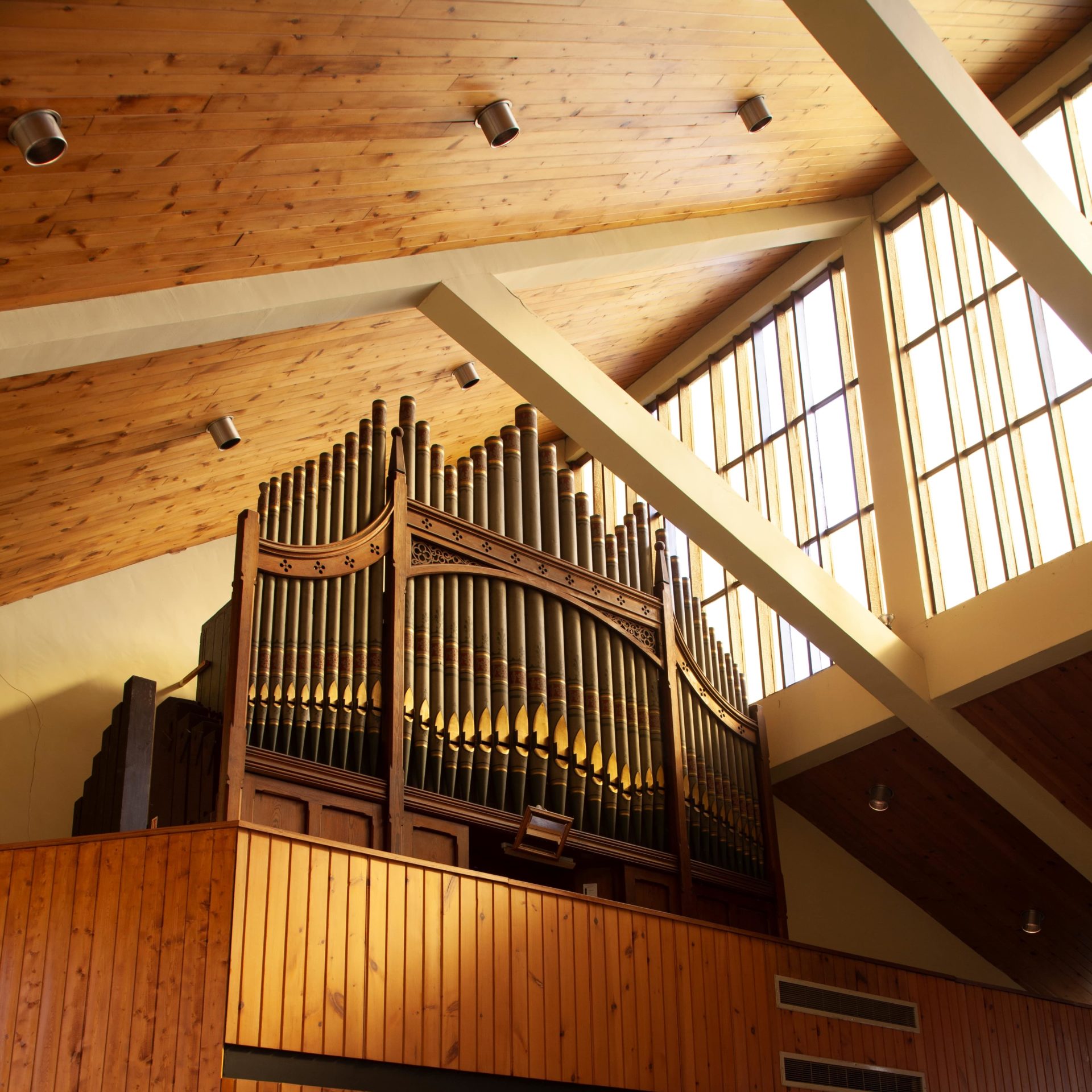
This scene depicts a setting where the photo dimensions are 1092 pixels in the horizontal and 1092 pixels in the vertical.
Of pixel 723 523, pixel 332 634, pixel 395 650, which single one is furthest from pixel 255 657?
pixel 723 523

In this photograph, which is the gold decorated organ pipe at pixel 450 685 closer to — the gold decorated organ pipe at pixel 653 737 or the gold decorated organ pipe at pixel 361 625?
the gold decorated organ pipe at pixel 361 625

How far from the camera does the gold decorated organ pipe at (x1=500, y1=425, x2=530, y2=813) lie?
22.0 feet

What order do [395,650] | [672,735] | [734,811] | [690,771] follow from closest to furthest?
[395,650] < [672,735] < [690,771] < [734,811]

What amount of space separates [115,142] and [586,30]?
6.35ft

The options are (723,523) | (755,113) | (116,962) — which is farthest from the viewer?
(723,523)

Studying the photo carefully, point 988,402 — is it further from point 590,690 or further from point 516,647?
point 516,647

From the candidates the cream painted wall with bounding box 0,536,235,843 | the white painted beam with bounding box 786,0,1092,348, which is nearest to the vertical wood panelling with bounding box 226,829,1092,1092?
the cream painted wall with bounding box 0,536,235,843

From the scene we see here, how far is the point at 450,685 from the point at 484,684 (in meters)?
0.19

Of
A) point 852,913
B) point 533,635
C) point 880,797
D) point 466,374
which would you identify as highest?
point 466,374

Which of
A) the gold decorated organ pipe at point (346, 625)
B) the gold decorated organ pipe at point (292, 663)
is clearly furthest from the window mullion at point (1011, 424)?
the gold decorated organ pipe at point (292, 663)

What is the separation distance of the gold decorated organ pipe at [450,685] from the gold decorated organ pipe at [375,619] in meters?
0.37

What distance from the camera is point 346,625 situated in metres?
6.36

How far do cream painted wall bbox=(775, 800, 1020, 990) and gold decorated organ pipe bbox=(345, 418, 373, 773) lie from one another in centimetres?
354

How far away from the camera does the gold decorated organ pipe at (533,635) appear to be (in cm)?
679
